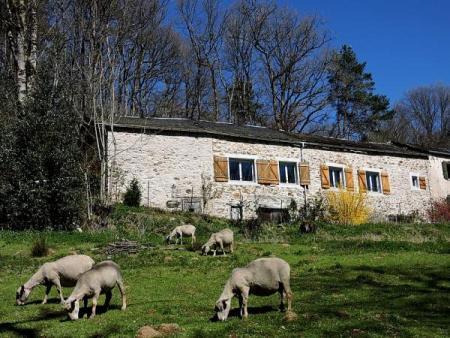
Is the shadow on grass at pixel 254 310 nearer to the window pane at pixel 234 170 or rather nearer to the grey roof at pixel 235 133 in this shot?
the grey roof at pixel 235 133

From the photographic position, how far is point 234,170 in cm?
3111

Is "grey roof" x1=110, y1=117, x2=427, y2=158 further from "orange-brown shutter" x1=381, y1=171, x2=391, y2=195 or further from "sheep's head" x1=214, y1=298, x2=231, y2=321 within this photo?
"sheep's head" x1=214, y1=298, x2=231, y2=321

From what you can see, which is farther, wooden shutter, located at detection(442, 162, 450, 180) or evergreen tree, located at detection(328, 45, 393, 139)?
evergreen tree, located at detection(328, 45, 393, 139)

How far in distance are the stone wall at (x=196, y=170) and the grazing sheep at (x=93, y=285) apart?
17208 millimetres

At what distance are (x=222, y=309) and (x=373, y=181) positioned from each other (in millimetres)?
28319

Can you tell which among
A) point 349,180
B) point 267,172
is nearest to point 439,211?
point 349,180

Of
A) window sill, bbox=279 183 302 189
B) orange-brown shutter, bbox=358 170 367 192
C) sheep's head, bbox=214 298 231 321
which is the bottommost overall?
sheep's head, bbox=214 298 231 321

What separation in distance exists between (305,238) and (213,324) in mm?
13756

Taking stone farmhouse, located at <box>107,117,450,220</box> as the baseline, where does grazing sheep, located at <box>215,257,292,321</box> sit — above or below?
below

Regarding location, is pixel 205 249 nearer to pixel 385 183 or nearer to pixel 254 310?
pixel 254 310

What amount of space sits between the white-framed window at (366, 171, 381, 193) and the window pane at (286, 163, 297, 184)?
5.56m

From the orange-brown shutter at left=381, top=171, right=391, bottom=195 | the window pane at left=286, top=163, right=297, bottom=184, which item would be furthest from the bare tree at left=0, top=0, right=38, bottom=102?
the orange-brown shutter at left=381, top=171, right=391, bottom=195

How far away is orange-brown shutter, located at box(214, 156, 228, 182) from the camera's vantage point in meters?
30.0

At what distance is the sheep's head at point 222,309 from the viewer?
9.05 meters
